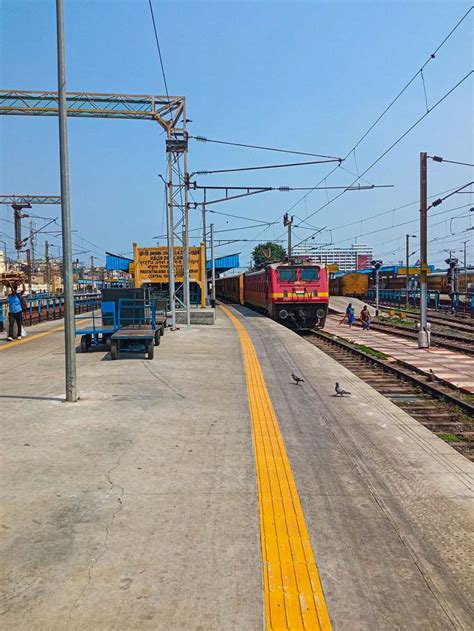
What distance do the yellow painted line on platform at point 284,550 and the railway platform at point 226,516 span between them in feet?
0.04

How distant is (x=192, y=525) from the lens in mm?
4250

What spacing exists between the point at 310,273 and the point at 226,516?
803 inches

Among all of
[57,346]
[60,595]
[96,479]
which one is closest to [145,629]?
[60,595]

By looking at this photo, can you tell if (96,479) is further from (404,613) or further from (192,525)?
(404,613)

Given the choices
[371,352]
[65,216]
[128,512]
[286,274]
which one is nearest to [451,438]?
[128,512]

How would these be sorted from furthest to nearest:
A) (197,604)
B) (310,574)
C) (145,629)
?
(310,574)
(197,604)
(145,629)

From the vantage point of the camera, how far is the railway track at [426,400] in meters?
8.13

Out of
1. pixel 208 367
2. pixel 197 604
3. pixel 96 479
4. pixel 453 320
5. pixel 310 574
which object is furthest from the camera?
pixel 453 320

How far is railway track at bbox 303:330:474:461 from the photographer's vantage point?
813cm

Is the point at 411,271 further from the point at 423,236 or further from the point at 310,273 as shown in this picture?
the point at 423,236

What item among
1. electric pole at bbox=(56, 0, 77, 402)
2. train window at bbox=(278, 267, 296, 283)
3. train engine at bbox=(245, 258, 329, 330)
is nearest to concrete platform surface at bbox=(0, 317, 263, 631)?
electric pole at bbox=(56, 0, 77, 402)

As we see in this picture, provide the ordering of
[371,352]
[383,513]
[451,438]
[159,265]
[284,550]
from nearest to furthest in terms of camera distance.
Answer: [284,550] < [383,513] < [451,438] < [371,352] < [159,265]

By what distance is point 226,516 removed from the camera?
4426mm

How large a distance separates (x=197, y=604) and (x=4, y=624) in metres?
1.02
